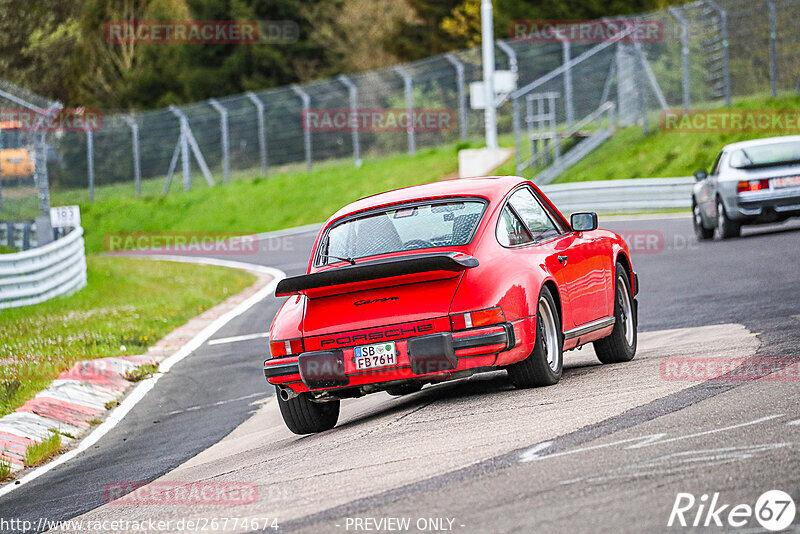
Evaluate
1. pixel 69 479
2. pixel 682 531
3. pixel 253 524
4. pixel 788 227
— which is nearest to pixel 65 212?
pixel 788 227

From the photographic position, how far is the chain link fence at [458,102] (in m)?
31.4

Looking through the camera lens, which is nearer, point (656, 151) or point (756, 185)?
point (756, 185)

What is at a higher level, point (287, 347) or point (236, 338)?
point (287, 347)

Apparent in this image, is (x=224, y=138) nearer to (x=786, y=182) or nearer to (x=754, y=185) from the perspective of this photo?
(x=754, y=185)

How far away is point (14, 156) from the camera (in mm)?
23688

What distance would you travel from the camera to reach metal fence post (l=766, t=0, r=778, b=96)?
30562mm

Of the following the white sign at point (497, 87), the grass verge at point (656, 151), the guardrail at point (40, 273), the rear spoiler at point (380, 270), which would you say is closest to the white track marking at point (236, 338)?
the guardrail at point (40, 273)

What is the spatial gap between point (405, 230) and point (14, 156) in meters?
16.5

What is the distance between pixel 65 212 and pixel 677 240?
10.7 m

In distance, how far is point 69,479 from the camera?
8.49 metres

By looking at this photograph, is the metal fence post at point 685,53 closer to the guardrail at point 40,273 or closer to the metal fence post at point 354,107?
the metal fence post at point 354,107

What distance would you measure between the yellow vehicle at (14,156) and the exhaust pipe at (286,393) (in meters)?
15.8

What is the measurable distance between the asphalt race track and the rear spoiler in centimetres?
90

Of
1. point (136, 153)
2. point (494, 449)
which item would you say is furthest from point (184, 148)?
point (494, 449)
